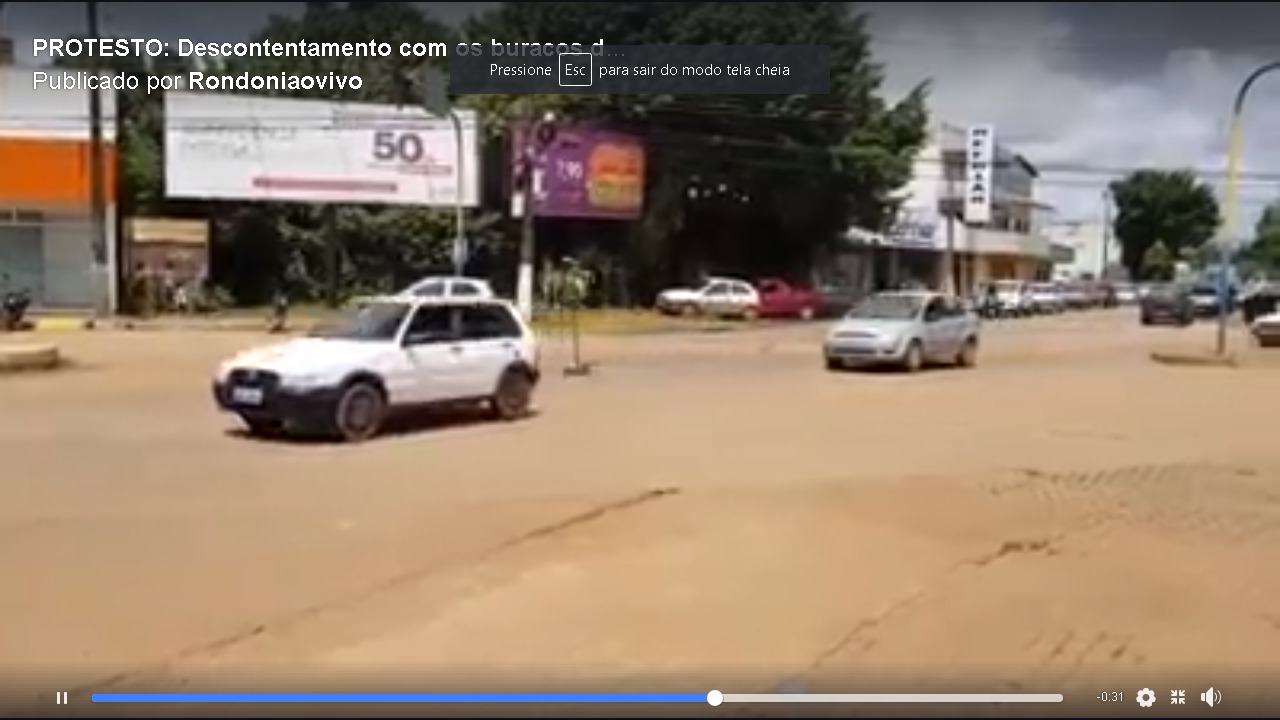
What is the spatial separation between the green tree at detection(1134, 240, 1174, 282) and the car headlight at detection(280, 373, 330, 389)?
8787 cm

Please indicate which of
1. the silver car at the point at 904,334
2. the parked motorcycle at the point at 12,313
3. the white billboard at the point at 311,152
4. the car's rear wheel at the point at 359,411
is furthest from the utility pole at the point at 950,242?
the car's rear wheel at the point at 359,411

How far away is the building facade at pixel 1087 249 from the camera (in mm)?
100875

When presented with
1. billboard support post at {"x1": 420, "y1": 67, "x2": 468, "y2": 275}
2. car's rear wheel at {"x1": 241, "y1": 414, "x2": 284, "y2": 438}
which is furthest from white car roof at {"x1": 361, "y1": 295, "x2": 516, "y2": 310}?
billboard support post at {"x1": 420, "y1": 67, "x2": 468, "y2": 275}

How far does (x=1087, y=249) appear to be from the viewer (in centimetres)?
11481

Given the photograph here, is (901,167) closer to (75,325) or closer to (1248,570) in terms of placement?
(75,325)

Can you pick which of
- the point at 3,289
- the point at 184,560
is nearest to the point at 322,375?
the point at 184,560

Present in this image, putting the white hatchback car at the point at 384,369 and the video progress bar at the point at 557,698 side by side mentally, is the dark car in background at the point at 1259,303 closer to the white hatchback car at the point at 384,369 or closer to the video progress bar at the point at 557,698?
the white hatchback car at the point at 384,369

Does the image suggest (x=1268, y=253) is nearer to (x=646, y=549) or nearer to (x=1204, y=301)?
(x=1204, y=301)

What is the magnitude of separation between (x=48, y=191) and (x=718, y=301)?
62.9 feet

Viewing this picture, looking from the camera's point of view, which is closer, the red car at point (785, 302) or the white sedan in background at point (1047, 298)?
the red car at point (785, 302)

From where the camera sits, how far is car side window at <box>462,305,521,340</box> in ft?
51.2

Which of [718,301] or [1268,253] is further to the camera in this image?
[1268,253]

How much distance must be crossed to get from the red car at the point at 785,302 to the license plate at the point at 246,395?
32751 mm

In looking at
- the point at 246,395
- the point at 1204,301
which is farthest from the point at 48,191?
the point at 1204,301
